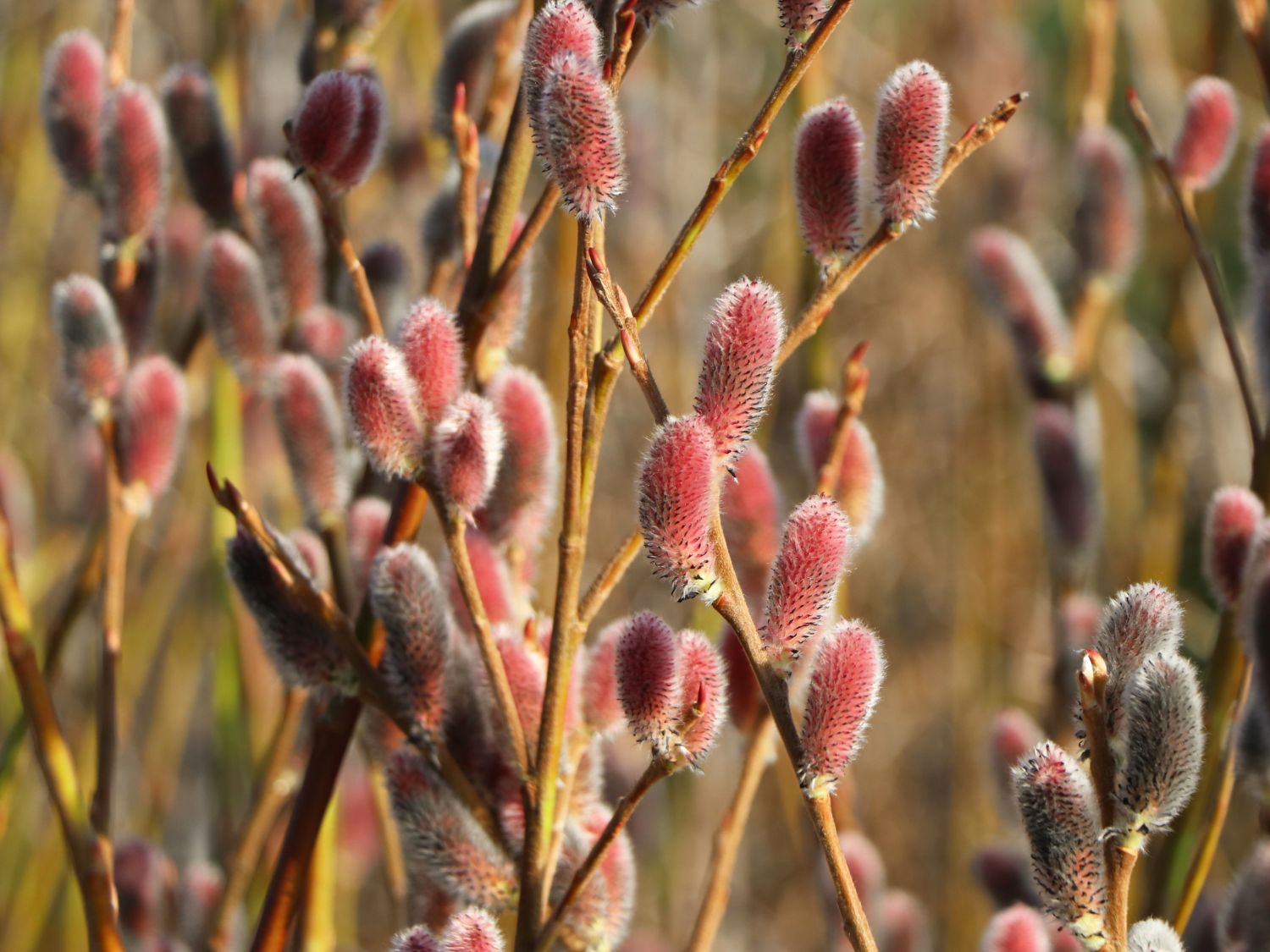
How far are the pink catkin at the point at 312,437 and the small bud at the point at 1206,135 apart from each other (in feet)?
1.71

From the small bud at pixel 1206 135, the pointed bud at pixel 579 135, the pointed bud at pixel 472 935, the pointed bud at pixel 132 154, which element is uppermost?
the small bud at pixel 1206 135

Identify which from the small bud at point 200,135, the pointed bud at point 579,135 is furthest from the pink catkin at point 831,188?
the small bud at point 200,135

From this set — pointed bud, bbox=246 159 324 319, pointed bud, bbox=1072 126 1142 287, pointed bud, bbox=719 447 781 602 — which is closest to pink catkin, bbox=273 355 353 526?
pointed bud, bbox=246 159 324 319

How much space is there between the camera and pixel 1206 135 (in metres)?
0.82

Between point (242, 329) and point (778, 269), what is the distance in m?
1.02

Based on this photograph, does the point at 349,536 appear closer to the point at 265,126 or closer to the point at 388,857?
the point at 388,857

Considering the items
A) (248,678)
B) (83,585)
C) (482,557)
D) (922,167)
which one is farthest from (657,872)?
(922,167)

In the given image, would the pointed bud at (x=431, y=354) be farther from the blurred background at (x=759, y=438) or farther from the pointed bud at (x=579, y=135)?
the blurred background at (x=759, y=438)

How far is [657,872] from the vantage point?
1719mm

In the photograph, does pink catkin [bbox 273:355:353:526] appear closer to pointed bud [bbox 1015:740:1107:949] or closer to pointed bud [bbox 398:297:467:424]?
pointed bud [bbox 398:297:467:424]

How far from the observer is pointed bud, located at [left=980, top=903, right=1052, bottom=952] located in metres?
0.58

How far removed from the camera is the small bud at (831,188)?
0.58 meters

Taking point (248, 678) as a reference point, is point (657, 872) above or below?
below

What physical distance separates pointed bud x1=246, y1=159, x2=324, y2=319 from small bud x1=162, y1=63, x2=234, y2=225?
0.05m
